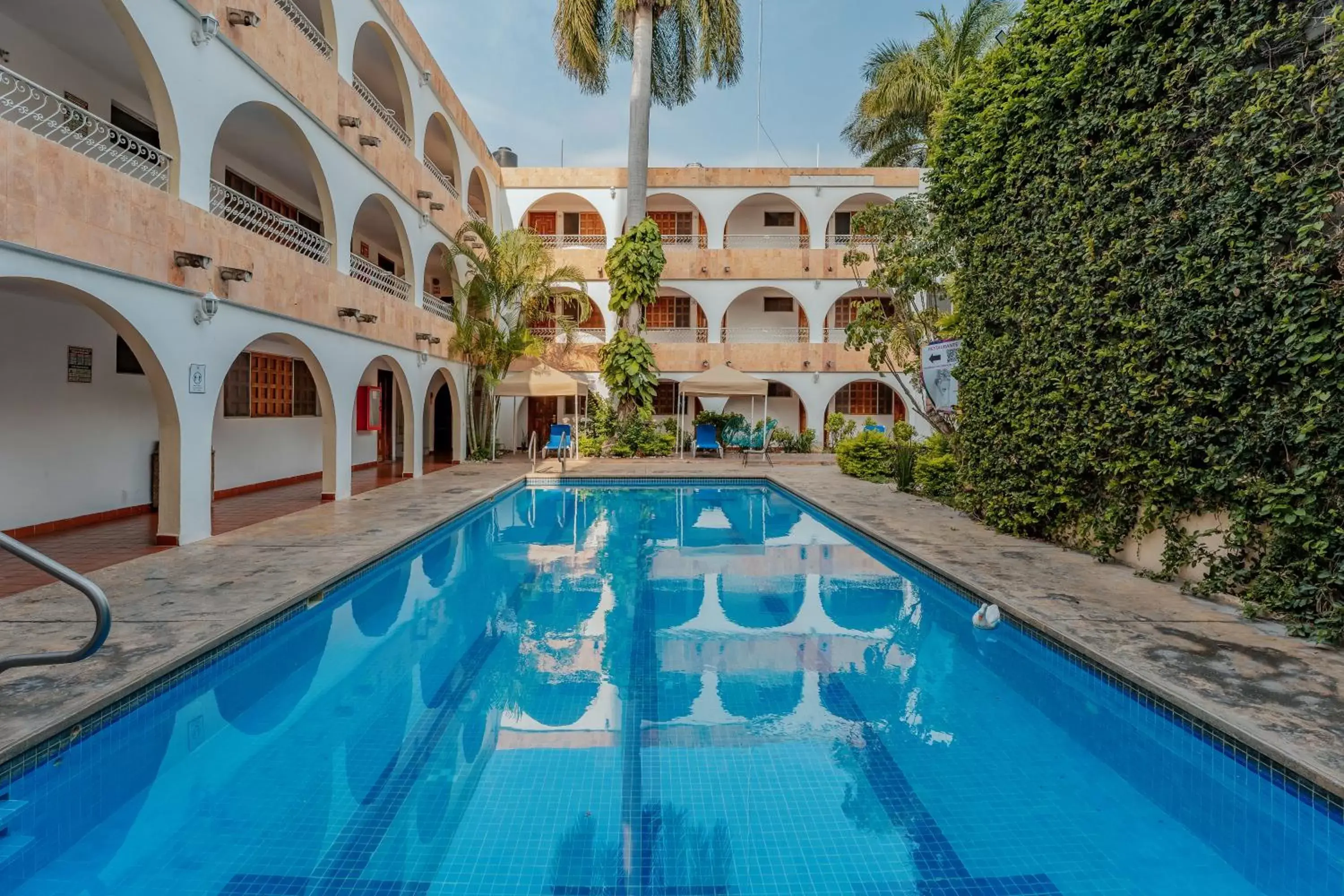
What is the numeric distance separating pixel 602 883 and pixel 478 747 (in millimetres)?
1245

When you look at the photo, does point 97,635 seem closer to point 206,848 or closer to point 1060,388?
point 206,848

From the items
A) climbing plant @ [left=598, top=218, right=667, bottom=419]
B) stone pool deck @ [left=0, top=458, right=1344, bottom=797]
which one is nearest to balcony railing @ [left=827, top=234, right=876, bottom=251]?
climbing plant @ [left=598, top=218, right=667, bottom=419]

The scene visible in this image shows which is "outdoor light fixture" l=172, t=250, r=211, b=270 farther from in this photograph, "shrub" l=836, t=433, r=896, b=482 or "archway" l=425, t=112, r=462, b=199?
"shrub" l=836, t=433, r=896, b=482

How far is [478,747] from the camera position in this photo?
3.68 m

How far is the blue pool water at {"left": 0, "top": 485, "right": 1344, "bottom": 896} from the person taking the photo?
9.02ft

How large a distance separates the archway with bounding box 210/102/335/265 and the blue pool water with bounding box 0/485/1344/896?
250 inches

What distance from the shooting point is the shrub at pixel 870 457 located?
1470 cm

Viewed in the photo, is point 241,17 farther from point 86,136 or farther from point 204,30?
point 86,136

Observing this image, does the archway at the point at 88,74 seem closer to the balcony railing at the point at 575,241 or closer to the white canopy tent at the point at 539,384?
the white canopy tent at the point at 539,384

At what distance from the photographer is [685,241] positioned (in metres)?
23.1

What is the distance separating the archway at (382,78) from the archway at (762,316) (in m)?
11.8

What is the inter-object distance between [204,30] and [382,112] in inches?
221

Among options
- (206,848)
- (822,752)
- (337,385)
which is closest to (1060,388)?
(822,752)

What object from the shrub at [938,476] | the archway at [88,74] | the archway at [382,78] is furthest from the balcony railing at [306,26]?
the shrub at [938,476]
